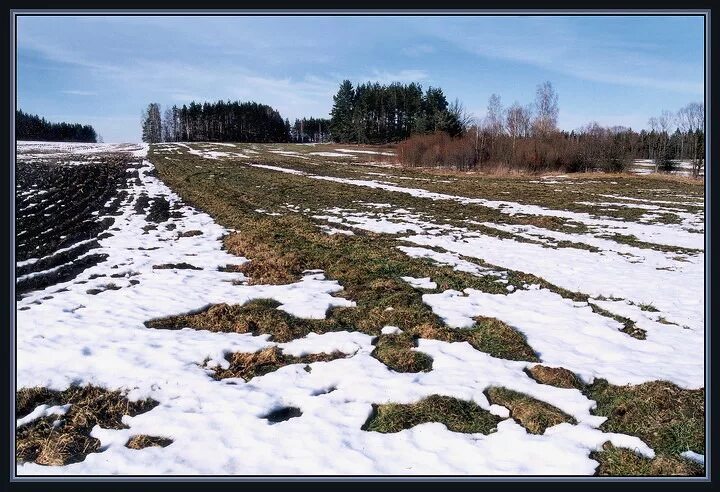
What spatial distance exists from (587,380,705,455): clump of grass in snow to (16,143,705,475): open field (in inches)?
0.7

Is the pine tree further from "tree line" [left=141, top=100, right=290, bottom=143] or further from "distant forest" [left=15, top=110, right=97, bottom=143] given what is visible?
"distant forest" [left=15, top=110, right=97, bottom=143]

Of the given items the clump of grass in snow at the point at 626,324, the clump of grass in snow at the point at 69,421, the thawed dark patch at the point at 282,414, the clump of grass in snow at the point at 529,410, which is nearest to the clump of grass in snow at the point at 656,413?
the clump of grass in snow at the point at 529,410

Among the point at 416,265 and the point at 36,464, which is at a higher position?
the point at 416,265

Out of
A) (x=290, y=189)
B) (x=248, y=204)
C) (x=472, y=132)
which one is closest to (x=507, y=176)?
(x=472, y=132)

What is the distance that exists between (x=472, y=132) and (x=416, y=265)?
3402 centimetres

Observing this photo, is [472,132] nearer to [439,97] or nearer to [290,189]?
[439,97]

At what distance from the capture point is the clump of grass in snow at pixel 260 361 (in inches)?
209

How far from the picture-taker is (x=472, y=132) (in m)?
41.3

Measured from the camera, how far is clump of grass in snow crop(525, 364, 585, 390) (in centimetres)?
509

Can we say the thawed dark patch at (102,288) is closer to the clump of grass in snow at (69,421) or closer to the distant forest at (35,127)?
the distant forest at (35,127)

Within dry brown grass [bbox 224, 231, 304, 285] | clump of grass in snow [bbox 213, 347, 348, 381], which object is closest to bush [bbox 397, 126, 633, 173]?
dry brown grass [bbox 224, 231, 304, 285]

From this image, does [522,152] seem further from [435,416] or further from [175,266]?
[435,416]

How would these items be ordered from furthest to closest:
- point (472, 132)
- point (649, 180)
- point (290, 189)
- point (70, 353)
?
point (472, 132), point (649, 180), point (290, 189), point (70, 353)

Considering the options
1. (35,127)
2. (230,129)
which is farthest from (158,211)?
(230,129)
